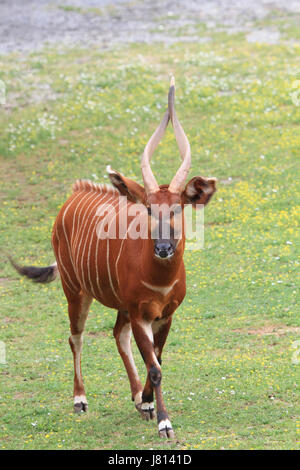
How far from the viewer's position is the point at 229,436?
7.68 m

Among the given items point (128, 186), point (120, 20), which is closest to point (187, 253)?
point (128, 186)

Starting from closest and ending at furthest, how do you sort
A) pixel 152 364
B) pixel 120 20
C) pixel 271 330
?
pixel 152 364
pixel 271 330
pixel 120 20

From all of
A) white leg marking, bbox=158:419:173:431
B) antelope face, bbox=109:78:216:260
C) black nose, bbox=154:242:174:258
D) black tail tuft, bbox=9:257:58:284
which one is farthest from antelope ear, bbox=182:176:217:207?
black tail tuft, bbox=9:257:58:284

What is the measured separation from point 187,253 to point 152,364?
21.5 ft

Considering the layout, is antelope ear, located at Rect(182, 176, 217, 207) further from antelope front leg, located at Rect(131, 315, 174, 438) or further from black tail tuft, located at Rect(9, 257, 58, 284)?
black tail tuft, located at Rect(9, 257, 58, 284)

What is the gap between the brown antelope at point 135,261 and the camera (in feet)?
26.0

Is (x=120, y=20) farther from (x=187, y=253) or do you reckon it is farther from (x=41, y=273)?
(x=41, y=273)

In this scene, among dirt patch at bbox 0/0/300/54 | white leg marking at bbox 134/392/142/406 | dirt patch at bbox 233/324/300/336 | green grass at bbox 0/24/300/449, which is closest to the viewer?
green grass at bbox 0/24/300/449

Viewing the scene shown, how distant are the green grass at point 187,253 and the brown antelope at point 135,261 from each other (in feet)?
2.09

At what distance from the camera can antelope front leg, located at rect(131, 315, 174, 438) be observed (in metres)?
7.80

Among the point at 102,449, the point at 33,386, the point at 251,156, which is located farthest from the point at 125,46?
the point at 102,449

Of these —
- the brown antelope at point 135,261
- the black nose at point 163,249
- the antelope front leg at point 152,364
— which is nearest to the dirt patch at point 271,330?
the brown antelope at point 135,261

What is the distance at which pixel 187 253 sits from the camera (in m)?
14.5

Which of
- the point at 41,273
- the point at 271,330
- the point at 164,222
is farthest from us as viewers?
the point at 271,330
